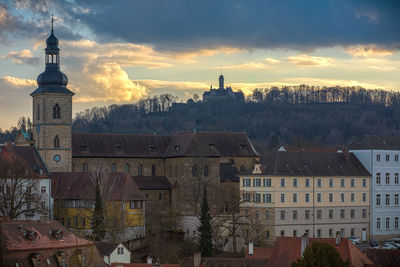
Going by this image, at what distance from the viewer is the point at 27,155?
91500 mm

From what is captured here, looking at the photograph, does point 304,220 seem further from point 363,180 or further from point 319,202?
point 363,180

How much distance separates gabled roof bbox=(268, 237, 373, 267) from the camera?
5956 centimetres

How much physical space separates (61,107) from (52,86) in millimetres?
2485

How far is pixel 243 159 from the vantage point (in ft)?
339

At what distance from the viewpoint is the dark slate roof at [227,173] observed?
99500mm

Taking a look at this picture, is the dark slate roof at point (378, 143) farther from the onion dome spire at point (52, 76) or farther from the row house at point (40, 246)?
the row house at point (40, 246)

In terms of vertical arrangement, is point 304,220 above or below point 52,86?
below

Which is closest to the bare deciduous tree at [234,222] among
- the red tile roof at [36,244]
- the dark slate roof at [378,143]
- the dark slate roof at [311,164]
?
the dark slate roof at [311,164]

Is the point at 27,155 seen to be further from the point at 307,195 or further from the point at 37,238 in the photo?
the point at 37,238

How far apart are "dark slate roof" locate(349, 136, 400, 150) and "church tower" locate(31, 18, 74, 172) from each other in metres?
31.6

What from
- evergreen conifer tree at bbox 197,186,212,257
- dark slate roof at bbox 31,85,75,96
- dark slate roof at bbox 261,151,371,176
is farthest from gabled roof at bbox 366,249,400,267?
dark slate roof at bbox 31,85,75,96

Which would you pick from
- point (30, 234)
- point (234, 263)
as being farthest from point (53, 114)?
point (234, 263)

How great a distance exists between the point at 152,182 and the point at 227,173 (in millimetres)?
8495

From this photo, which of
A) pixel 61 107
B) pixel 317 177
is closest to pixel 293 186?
pixel 317 177
